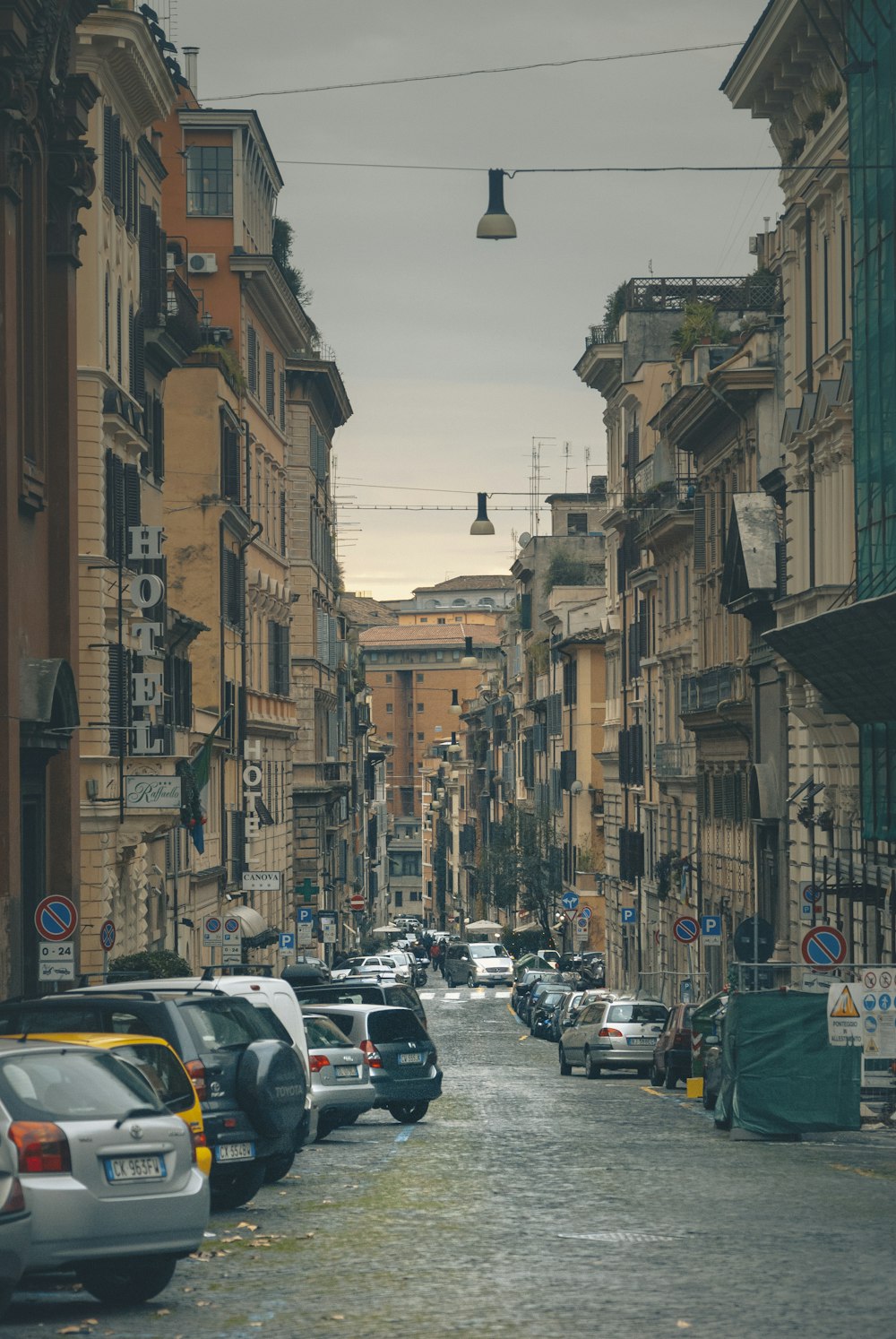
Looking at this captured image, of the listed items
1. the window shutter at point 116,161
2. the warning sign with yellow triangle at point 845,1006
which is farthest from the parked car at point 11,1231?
the window shutter at point 116,161

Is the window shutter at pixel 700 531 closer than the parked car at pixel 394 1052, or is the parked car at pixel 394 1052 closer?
the parked car at pixel 394 1052

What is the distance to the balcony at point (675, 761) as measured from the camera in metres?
63.8

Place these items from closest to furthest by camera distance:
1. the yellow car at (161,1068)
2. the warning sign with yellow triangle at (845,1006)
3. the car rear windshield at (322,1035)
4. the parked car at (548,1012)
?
1. the yellow car at (161,1068)
2. the warning sign with yellow triangle at (845,1006)
3. the car rear windshield at (322,1035)
4. the parked car at (548,1012)

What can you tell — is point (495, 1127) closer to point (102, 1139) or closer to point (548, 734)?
point (102, 1139)

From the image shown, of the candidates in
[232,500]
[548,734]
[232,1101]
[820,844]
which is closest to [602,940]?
[548,734]

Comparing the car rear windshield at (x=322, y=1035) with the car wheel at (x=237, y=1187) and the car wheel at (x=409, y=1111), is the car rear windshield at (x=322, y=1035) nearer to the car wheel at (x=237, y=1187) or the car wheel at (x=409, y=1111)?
the car wheel at (x=409, y=1111)

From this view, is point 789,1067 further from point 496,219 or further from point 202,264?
point 202,264

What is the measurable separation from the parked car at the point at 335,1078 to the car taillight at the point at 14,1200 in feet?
44.2

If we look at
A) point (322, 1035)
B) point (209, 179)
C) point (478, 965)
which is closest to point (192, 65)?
point (209, 179)

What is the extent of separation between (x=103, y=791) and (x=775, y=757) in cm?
1612

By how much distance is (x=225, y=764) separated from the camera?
6216cm

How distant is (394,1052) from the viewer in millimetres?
27875

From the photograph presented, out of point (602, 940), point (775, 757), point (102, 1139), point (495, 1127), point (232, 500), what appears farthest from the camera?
point (602, 940)

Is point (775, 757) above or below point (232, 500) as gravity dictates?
below
